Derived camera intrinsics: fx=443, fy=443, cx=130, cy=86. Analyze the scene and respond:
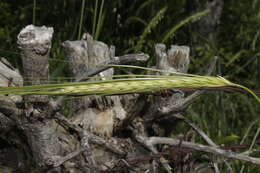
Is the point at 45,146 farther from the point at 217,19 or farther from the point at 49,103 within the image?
the point at 217,19

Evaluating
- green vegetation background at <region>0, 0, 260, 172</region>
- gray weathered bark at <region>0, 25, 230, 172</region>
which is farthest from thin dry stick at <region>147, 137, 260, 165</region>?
green vegetation background at <region>0, 0, 260, 172</region>

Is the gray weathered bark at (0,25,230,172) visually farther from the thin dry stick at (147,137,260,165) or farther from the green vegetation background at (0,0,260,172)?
the green vegetation background at (0,0,260,172)

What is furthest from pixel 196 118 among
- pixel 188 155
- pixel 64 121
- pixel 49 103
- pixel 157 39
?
pixel 49 103

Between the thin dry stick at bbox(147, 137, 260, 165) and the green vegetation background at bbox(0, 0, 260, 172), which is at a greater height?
the green vegetation background at bbox(0, 0, 260, 172)

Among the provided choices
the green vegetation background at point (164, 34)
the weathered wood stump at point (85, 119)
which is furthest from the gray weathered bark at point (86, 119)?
the green vegetation background at point (164, 34)

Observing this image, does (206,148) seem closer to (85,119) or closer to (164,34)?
(85,119)

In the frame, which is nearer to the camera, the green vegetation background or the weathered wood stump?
the weathered wood stump

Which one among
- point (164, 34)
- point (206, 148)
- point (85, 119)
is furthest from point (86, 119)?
point (164, 34)

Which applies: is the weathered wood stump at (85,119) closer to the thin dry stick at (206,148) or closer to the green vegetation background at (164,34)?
the thin dry stick at (206,148)
